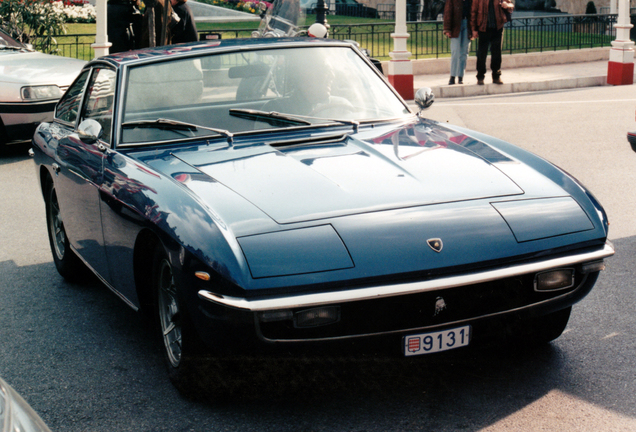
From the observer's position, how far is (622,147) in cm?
982

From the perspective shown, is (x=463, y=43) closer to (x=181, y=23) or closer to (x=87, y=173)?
(x=181, y=23)

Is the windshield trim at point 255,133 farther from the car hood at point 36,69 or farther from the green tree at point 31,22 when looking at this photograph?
the green tree at point 31,22

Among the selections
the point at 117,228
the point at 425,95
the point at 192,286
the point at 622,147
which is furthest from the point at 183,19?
the point at 192,286

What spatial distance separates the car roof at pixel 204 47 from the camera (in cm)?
468

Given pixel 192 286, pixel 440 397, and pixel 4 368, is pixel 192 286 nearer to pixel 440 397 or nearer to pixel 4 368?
pixel 440 397

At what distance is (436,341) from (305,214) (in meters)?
0.70

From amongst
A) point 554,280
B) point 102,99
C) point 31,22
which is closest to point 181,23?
point 31,22

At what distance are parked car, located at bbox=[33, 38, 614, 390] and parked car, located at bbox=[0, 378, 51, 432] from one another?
43.4 inches

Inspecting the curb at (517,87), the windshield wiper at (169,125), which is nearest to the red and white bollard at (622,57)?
the curb at (517,87)

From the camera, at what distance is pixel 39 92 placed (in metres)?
10.2

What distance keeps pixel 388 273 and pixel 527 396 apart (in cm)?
94

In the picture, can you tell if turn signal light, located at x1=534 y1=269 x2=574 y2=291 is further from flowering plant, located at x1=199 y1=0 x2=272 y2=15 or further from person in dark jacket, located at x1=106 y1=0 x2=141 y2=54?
flowering plant, located at x1=199 y1=0 x2=272 y2=15

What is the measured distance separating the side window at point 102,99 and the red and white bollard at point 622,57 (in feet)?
47.5

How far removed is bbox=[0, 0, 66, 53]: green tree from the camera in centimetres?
1897
